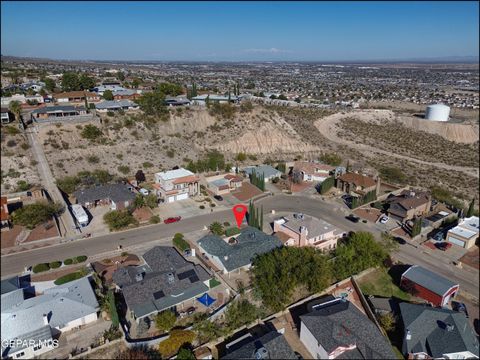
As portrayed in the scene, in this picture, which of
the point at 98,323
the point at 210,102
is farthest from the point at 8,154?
the point at 210,102

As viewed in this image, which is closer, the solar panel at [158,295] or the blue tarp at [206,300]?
the solar panel at [158,295]

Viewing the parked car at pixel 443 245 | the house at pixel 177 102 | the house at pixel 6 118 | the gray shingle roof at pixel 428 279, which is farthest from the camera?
the house at pixel 177 102

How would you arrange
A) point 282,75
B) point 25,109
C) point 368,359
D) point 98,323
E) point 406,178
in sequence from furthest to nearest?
point 282,75
point 25,109
point 406,178
point 98,323
point 368,359

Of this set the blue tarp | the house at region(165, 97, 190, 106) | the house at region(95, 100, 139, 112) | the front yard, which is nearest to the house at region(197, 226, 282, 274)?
the blue tarp

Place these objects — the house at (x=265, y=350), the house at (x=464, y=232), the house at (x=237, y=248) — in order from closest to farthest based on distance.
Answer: the house at (x=265, y=350), the house at (x=237, y=248), the house at (x=464, y=232)

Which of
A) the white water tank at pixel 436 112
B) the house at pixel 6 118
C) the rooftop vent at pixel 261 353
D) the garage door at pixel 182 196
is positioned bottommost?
the garage door at pixel 182 196

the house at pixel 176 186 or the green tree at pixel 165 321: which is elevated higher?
the house at pixel 176 186

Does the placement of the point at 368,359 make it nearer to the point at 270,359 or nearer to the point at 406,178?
the point at 270,359

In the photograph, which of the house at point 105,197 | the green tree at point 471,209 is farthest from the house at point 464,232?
the house at point 105,197

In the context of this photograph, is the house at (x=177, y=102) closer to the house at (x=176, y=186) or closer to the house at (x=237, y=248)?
the house at (x=176, y=186)
